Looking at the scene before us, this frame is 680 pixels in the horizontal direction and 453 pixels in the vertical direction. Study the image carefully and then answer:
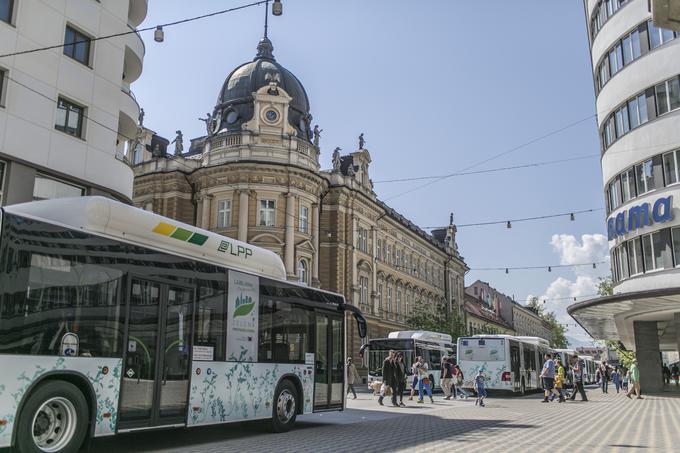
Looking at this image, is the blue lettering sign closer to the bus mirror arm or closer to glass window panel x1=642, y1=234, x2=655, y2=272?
glass window panel x1=642, y1=234, x2=655, y2=272

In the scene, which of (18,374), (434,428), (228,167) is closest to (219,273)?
(18,374)

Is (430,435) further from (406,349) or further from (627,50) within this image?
(627,50)

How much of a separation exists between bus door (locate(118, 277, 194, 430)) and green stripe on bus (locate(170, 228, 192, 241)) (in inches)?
35.5

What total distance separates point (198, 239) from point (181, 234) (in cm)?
41

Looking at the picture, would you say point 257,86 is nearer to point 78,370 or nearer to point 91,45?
point 91,45

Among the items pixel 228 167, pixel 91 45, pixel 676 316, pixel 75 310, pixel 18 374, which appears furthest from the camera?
pixel 228 167

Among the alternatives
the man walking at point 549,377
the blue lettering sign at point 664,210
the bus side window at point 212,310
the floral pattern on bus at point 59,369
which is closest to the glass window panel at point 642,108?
the blue lettering sign at point 664,210

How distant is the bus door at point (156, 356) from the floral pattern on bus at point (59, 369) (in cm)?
20

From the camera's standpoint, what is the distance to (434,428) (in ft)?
46.7

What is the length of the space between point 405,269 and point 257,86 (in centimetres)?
2316

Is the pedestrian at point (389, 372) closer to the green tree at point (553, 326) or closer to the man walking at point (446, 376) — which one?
the man walking at point (446, 376)

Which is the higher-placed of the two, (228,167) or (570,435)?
(228,167)

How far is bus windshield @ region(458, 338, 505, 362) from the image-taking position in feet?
99.2

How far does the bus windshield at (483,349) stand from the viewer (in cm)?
3023
